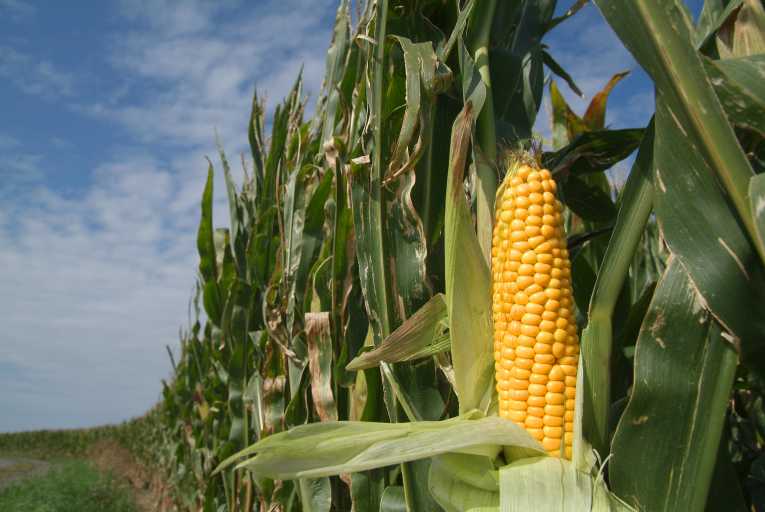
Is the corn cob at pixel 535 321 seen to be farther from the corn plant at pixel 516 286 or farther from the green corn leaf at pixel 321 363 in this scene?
the green corn leaf at pixel 321 363

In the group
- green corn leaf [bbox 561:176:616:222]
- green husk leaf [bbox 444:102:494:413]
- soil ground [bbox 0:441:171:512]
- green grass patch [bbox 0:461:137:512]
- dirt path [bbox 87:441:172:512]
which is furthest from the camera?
soil ground [bbox 0:441:171:512]

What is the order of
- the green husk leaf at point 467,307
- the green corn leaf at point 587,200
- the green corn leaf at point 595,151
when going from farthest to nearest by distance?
1. the green corn leaf at point 587,200
2. the green corn leaf at point 595,151
3. the green husk leaf at point 467,307

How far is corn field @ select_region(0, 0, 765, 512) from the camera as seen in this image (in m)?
0.91

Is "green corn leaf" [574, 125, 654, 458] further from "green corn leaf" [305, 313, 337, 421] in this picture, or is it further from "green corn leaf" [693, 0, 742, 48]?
"green corn leaf" [305, 313, 337, 421]

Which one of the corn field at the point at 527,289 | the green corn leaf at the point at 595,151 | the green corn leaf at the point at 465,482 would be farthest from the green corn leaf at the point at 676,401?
the green corn leaf at the point at 595,151

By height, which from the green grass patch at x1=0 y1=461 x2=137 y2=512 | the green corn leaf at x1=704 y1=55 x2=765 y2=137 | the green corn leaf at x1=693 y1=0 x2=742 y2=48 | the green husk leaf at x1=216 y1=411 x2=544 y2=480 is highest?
the green corn leaf at x1=693 y1=0 x2=742 y2=48

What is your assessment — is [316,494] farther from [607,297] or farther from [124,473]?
[124,473]

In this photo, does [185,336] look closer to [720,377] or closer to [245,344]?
[245,344]

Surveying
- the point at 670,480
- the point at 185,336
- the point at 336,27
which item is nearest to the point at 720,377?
the point at 670,480

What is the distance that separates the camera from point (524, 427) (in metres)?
0.97

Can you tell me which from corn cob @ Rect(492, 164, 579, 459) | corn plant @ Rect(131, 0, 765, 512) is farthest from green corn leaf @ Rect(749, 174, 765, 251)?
corn cob @ Rect(492, 164, 579, 459)

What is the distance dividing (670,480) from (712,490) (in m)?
0.26

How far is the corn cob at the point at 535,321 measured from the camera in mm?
972

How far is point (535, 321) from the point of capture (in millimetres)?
987
